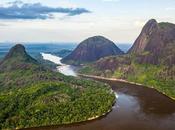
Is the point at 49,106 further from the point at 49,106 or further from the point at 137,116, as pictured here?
the point at 137,116

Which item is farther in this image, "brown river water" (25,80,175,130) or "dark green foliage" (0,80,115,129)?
"dark green foliage" (0,80,115,129)

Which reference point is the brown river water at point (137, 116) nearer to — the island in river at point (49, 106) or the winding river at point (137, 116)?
the winding river at point (137, 116)

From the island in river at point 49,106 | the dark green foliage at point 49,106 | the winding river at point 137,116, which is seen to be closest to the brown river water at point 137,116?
the winding river at point 137,116

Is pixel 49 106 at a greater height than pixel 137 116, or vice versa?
pixel 49 106

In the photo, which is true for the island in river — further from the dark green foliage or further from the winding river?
the winding river

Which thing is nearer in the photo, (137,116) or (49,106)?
(137,116)

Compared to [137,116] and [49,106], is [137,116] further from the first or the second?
[49,106]

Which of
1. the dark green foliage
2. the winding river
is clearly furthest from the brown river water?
the dark green foliage

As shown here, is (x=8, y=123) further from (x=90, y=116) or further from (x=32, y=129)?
(x=90, y=116)

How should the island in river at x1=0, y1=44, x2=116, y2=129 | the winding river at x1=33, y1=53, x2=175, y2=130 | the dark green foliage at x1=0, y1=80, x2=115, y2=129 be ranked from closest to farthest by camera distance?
the winding river at x1=33, y1=53, x2=175, y2=130, the island in river at x1=0, y1=44, x2=116, y2=129, the dark green foliage at x1=0, y1=80, x2=115, y2=129

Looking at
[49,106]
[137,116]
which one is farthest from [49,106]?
[137,116]
